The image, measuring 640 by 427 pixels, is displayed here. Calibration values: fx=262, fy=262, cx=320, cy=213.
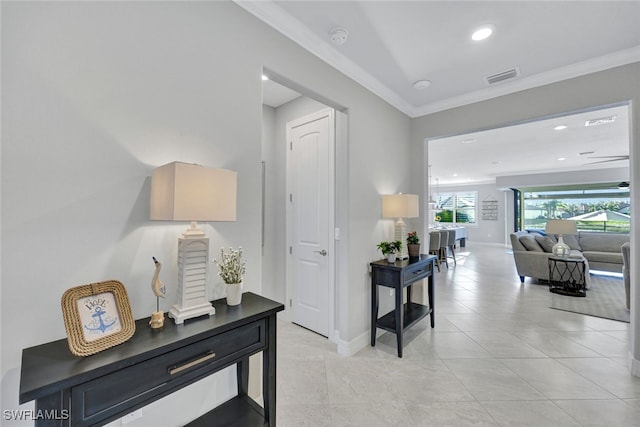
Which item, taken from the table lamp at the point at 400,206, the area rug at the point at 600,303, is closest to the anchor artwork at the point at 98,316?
the table lamp at the point at 400,206

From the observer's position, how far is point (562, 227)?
4.87 meters

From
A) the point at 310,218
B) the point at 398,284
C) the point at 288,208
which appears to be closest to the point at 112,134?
the point at 310,218

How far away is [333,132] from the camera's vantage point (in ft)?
9.26

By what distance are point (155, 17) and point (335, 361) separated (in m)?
2.78

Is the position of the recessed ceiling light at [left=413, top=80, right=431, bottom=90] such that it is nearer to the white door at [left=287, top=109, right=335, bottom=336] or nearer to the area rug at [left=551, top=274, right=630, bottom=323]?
the white door at [left=287, top=109, right=335, bottom=336]

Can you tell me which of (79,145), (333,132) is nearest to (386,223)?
(333,132)

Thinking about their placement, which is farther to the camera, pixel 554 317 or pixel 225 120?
pixel 554 317

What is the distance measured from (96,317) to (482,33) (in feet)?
9.67

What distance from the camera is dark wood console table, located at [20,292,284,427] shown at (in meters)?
0.80

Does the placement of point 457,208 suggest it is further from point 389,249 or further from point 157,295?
point 157,295

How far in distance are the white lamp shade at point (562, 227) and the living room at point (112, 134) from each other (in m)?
5.61

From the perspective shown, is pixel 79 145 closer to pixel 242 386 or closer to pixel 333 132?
pixel 242 386

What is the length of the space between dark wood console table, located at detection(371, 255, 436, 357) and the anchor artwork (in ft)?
7.03
